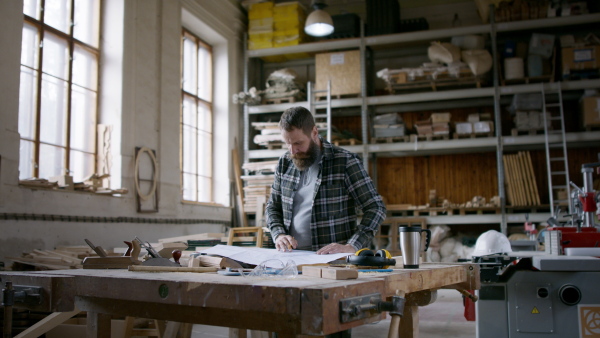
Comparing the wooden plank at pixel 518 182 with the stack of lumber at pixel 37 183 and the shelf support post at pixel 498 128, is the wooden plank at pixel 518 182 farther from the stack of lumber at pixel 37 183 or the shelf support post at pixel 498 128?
the stack of lumber at pixel 37 183

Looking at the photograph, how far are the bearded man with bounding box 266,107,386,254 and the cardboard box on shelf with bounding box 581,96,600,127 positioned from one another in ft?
23.2

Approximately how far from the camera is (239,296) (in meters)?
1.48

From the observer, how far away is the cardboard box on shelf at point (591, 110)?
8.72 meters

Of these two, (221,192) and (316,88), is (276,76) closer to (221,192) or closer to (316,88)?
(316,88)

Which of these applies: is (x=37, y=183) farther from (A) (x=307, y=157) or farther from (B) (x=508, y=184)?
(B) (x=508, y=184)

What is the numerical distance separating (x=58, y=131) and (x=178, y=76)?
249cm

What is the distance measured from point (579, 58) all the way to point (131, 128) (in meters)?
7.38

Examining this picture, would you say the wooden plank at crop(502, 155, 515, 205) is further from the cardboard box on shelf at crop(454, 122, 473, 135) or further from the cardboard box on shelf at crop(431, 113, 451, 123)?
the cardboard box on shelf at crop(431, 113, 451, 123)

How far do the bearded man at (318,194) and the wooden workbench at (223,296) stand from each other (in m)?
1.01

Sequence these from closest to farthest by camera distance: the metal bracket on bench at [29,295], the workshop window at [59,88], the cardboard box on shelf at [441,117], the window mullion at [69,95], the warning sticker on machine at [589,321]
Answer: the metal bracket on bench at [29,295]
the warning sticker on machine at [589,321]
the workshop window at [59,88]
the window mullion at [69,95]
the cardboard box on shelf at [441,117]

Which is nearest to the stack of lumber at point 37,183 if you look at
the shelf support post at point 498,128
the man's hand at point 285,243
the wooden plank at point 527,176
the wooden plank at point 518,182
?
the man's hand at point 285,243

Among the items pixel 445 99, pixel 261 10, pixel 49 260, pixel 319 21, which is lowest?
pixel 49 260

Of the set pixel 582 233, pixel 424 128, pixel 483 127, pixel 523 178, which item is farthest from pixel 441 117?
pixel 582 233

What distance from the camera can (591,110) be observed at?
8750 mm
